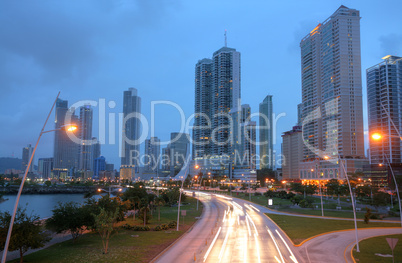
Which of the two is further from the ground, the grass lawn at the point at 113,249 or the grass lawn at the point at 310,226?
the grass lawn at the point at 113,249

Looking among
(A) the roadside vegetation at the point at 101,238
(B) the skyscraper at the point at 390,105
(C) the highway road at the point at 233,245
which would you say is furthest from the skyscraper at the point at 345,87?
(A) the roadside vegetation at the point at 101,238

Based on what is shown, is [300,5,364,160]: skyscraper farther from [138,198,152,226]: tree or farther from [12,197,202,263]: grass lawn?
[12,197,202,263]: grass lawn

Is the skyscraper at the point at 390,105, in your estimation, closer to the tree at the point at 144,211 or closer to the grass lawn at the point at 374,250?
the grass lawn at the point at 374,250

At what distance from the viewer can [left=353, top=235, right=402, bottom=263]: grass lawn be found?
1038 inches

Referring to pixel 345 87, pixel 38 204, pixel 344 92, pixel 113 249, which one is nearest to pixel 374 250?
pixel 113 249

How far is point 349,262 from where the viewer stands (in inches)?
1016

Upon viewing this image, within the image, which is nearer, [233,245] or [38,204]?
[233,245]

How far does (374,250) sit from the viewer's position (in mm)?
29812

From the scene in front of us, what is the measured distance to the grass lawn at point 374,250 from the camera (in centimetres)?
2636

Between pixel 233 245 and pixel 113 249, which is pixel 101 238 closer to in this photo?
pixel 113 249

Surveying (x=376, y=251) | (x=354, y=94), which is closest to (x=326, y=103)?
(x=354, y=94)

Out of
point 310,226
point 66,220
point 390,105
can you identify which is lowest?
point 310,226

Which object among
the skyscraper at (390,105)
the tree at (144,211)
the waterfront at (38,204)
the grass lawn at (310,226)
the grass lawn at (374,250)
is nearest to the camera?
the grass lawn at (374,250)

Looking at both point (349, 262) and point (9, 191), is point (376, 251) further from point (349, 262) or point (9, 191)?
point (9, 191)
